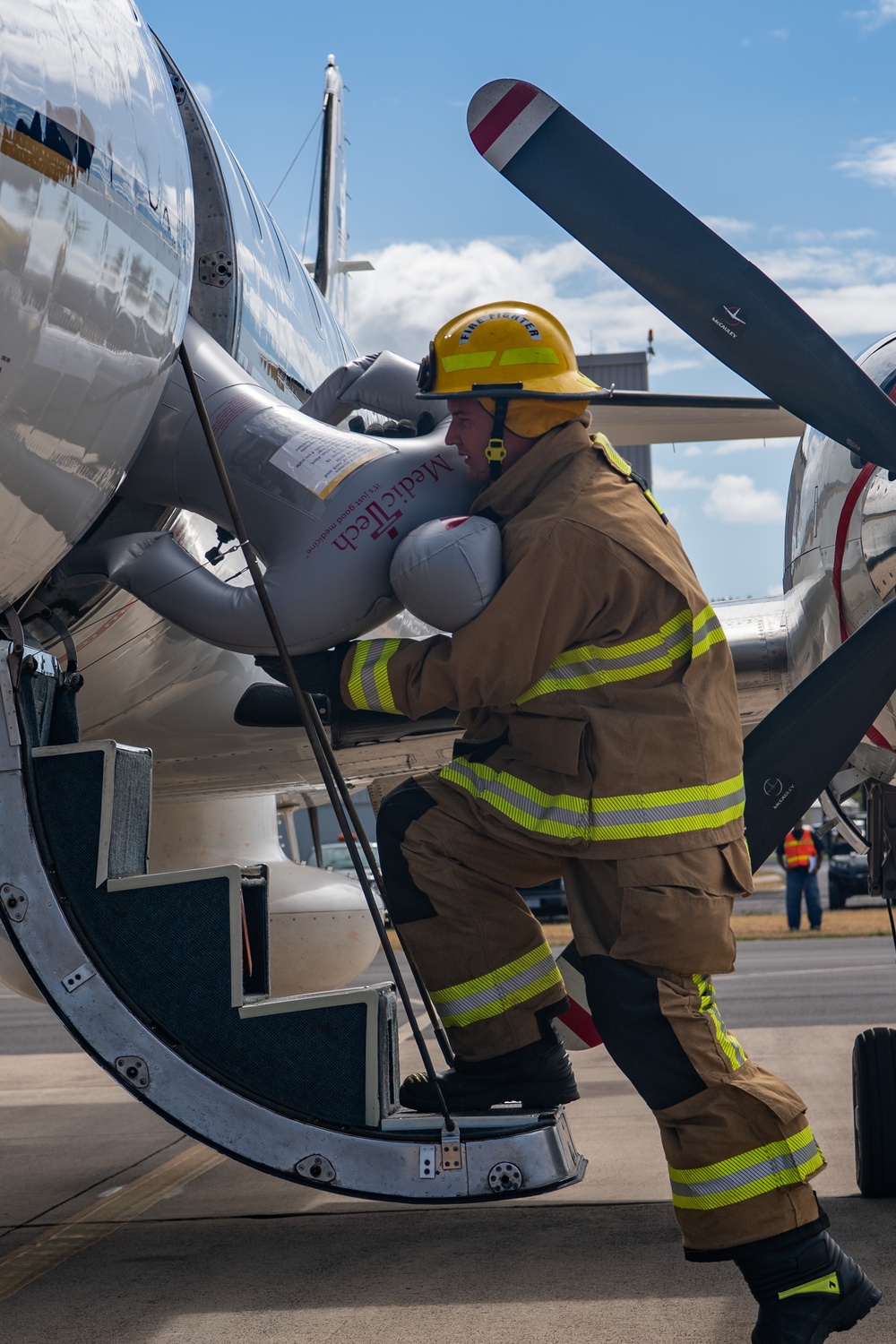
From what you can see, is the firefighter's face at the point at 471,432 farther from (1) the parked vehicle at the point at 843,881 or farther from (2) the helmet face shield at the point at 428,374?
(1) the parked vehicle at the point at 843,881

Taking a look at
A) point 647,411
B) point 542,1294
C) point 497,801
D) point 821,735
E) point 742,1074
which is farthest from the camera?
point 647,411

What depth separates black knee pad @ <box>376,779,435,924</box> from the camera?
3.54m

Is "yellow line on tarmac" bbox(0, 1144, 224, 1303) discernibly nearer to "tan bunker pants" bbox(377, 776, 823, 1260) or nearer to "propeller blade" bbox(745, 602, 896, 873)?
"tan bunker pants" bbox(377, 776, 823, 1260)

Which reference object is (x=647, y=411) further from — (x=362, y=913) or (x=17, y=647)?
(x=17, y=647)

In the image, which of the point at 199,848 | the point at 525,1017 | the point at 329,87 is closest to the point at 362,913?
the point at 199,848

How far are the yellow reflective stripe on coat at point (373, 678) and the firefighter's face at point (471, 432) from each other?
49 cm

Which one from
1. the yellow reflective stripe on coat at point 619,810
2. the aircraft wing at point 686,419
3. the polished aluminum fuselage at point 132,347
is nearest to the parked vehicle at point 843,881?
the aircraft wing at point 686,419

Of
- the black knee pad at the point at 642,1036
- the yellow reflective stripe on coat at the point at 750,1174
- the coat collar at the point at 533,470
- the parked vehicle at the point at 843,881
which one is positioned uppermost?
the coat collar at the point at 533,470

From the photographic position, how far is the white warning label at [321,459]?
3.66m

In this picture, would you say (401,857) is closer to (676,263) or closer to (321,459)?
(321,459)

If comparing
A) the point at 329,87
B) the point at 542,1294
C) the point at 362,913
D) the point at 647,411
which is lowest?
the point at 542,1294

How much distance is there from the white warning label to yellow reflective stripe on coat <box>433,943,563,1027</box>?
123 cm

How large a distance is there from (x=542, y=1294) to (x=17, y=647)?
221cm

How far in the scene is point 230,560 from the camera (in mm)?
4797
